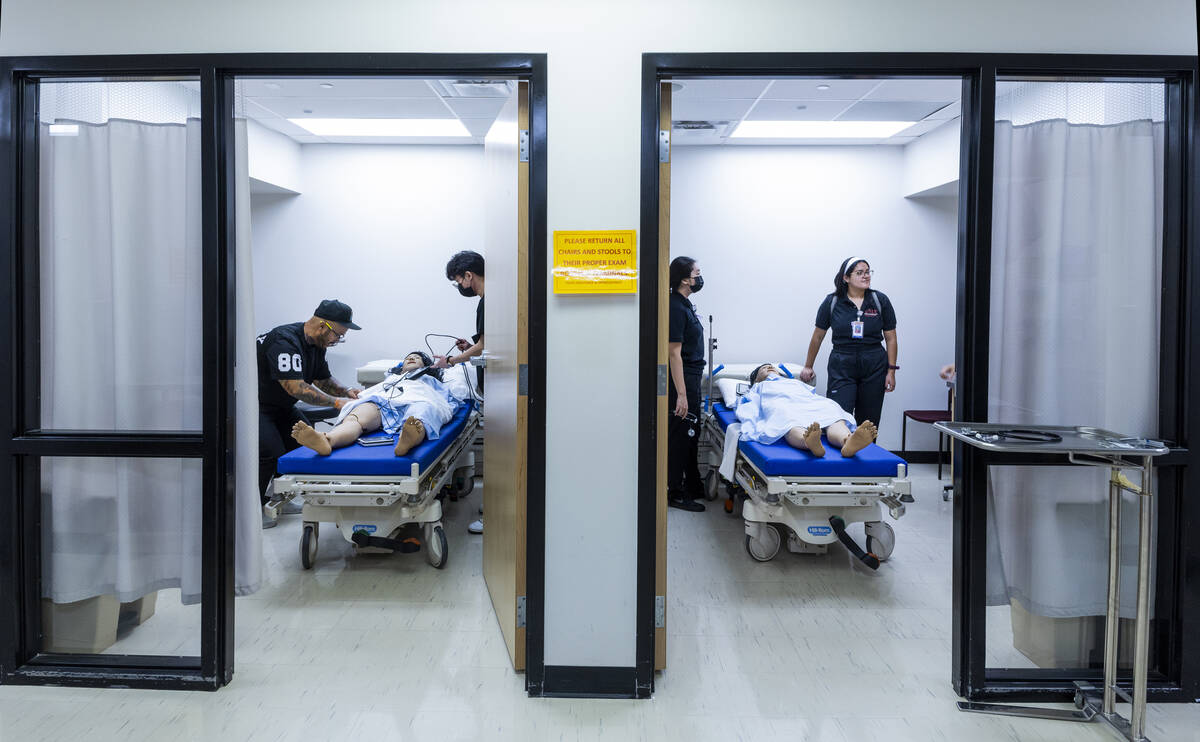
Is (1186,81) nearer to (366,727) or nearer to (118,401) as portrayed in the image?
(366,727)

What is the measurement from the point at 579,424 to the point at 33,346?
1.81 metres

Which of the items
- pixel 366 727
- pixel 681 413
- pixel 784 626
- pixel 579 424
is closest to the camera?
pixel 366 727

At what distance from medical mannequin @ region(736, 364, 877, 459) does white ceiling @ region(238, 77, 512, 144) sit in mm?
2196

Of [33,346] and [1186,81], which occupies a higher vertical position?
[1186,81]

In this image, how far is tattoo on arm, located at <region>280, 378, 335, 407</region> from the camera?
3.99 meters

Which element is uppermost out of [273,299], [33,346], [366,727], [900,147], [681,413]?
[900,147]

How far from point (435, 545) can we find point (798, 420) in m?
1.86

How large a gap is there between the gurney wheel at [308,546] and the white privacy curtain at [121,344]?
1067 mm

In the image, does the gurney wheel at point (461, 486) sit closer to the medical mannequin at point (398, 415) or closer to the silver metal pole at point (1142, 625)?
the medical mannequin at point (398, 415)

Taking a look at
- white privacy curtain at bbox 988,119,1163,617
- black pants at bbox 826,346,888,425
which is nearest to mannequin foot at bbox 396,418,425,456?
white privacy curtain at bbox 988,119,1163,617

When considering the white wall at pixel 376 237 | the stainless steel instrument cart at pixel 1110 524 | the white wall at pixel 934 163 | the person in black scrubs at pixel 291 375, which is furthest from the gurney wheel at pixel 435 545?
the white wall at pixel 934 163

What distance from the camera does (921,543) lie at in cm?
396

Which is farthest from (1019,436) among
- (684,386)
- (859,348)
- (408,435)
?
(859,348)

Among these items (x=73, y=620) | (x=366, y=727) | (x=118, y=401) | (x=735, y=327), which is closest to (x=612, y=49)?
(x=118, y=401)
